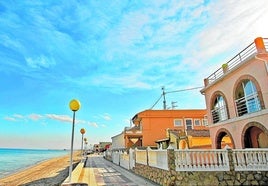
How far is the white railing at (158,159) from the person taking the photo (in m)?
9.90

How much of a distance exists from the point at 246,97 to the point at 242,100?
0.43 m

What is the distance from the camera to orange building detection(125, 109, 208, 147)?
2897cm

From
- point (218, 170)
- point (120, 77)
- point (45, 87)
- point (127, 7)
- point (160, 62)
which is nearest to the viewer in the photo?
point (218, 170)

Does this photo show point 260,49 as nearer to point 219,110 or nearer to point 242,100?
point 242,100

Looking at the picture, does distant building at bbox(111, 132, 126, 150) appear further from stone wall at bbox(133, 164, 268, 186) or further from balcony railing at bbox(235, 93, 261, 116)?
stone wall at bbox(133, 164, 268, 186)

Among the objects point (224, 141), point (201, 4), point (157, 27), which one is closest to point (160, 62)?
point (157, 27)

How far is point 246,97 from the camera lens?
12.9 metres

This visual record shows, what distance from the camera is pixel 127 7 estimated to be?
33.8ft

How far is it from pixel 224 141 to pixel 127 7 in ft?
44.9

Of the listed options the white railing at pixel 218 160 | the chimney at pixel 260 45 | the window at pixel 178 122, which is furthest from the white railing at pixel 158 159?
the window at pixel 178 122

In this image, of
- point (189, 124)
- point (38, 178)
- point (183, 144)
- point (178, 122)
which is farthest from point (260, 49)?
point (38, 178)

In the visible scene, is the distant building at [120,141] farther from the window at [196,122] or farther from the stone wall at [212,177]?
the stone wall at [212,177]

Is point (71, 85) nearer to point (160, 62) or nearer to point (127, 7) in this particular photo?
point (160, 62)

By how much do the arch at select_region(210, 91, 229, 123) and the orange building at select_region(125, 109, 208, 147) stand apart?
12.7 metres
